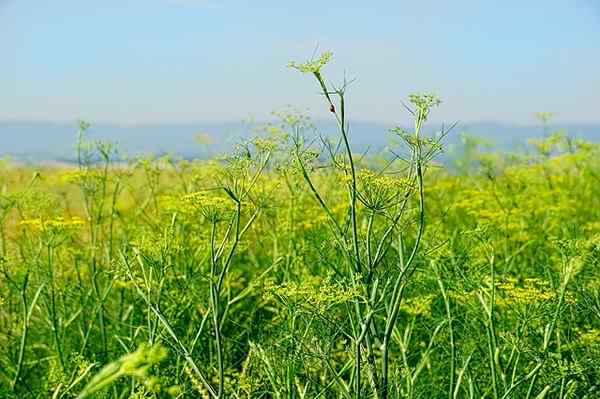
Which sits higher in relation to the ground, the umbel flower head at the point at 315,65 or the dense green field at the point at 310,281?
the umbel flower head at the point at 315,65

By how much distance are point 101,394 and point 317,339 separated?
871 mm

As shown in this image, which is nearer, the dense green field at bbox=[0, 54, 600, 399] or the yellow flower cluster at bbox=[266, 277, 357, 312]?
the yellow flower cluster at bbox=[266, 277, 357, 312]

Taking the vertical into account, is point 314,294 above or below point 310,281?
above

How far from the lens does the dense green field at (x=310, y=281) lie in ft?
8.66

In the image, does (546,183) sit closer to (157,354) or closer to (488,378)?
(488,378)

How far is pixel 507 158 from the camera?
23.1 ft

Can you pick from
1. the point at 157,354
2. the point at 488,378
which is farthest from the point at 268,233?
the point at 157,354

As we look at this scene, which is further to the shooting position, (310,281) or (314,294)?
(310,281)

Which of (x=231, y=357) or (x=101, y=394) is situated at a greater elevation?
(x=101, y=394)

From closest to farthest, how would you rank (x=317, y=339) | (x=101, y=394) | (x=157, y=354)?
(x=157, y=354), (x=317, y=339), (x=101, y=394)

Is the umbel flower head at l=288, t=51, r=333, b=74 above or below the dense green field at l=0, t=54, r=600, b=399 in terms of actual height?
above

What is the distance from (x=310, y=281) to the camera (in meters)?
3.53

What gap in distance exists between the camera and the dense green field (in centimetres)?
264

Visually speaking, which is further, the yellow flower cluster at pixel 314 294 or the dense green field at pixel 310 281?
the dense green field at pixel 310 281
